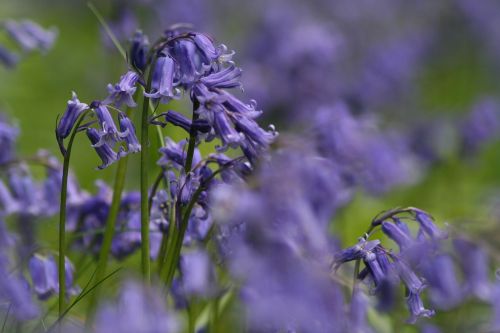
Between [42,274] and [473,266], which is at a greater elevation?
[473,266]

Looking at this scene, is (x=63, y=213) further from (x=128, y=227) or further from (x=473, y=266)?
(x=473, y=266)

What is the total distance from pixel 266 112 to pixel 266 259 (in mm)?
5875

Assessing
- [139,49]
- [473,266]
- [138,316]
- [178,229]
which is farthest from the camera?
[473,266]

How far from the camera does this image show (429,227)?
7.79ft

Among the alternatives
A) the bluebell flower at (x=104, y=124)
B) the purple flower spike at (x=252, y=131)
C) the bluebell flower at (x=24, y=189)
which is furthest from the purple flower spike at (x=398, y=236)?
the bluebell flower at (x=24, y=189)

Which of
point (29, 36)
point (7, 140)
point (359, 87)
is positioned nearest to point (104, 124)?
point (7, 140)

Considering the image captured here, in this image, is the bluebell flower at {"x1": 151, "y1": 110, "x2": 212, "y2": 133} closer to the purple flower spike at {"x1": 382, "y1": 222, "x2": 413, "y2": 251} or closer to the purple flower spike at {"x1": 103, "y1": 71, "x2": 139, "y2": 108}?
the purple flower spike at {"x1": 103, "y1": 71, "x2": 139, "y2": 108}

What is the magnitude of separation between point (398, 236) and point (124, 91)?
81cm

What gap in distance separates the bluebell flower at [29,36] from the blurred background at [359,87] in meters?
0.13

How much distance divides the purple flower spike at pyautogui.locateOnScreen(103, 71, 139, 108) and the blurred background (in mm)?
608

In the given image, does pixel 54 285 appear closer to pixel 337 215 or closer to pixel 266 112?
pixel 337 215

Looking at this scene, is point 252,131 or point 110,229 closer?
point 252,131

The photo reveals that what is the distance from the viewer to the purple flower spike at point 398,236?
2.42 metres

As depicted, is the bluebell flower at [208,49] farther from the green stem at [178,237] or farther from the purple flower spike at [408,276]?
the purple flower spike at [408,276]
